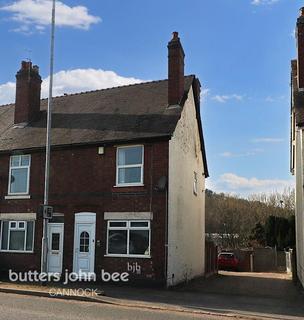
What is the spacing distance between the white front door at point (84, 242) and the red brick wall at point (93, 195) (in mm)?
223

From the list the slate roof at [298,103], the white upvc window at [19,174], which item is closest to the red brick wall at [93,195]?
the white upvc window at [19,174]

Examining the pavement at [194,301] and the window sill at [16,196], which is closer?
the pavement at [194,301]

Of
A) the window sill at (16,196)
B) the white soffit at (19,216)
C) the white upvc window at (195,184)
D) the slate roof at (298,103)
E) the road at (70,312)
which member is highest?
the slate roof at (298,103)

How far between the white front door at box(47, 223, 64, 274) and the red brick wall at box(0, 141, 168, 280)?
33 cm

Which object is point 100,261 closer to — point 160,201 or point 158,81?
point 160,201

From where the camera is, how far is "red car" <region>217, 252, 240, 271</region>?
121 feet

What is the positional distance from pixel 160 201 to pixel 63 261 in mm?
4962

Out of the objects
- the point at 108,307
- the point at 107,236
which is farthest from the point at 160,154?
the point at 108,307

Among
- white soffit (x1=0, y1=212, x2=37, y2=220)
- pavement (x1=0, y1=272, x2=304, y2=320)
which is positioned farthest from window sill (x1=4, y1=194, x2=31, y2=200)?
pavement (x1=0, y1=272, x2=304, y2=320)

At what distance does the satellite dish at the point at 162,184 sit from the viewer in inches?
726

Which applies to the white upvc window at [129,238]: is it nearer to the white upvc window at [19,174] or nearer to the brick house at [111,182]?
the brick house at [111,182]

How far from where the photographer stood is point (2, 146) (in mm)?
22438

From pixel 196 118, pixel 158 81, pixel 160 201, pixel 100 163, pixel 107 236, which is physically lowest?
pixel 107 236

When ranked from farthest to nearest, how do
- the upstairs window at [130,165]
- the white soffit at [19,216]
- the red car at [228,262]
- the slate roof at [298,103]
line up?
1. the red car at [228,262]
2. the white soffit at [19,216]
3. the upstairs window at [130,165]
4. the slate roof at [298,103]
